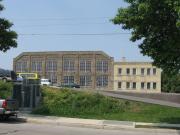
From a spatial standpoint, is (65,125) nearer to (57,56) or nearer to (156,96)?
(156,96)

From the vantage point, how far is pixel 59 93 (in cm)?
3650

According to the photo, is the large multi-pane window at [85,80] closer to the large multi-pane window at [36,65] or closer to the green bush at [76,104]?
the large multi-pane window at [36,65]

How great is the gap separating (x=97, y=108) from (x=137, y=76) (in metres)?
96.7

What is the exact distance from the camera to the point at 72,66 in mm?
130625

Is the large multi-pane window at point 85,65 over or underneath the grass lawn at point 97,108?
over

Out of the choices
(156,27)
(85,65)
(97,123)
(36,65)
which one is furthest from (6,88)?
(36,65)

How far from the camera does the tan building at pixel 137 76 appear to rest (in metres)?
128

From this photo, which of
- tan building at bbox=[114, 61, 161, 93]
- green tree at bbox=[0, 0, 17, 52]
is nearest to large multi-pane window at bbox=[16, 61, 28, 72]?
tan building at bbox=[114, 61, 161, 93]

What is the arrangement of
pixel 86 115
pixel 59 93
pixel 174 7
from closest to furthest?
pixel 174 7
pixel 86 115
pixel 59 93

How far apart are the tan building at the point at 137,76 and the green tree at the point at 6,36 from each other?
98.2 meters

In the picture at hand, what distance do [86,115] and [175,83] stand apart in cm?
9780

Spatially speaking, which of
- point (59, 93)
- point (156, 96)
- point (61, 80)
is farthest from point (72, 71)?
point (59, 93)

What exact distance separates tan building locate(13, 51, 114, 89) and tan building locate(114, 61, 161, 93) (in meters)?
2.32

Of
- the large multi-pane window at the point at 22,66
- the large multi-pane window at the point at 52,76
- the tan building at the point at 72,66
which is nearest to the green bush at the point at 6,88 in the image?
the tan building at the point at 72,66
